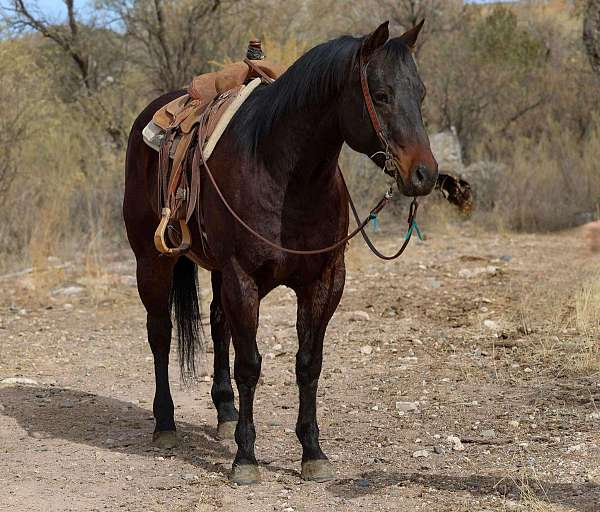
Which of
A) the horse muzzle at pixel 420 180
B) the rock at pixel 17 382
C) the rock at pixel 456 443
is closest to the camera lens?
the horse muzzle at pixel 420 180

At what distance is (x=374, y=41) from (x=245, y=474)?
207 centimetres

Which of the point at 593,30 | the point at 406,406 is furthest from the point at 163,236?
the point at 593,30

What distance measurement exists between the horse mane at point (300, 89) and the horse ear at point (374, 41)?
2.3 inches

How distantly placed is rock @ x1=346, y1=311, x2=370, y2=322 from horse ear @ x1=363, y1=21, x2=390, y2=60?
446 centimetres

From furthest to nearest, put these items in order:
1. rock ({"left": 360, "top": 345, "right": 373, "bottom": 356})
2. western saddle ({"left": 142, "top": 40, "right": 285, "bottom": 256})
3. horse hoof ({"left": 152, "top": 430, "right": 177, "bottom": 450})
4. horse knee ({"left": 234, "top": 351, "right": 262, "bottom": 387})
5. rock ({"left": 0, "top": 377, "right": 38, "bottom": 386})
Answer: rock ({"left": 360, "top": 345, "right": 373, "bottom": 356})
rock ({"left": 0, "top": 377, "right": 38, "bottom": 386})
horse hoof ({"left": 152, "top": 430, "right": 177, "bottom": 450})
western saddle ({"left": 142, "top": 40, "right": 285, "bottom": 256})
horse knee ({"left": 234, "top": 351, "right": 262, "bottom": 387})

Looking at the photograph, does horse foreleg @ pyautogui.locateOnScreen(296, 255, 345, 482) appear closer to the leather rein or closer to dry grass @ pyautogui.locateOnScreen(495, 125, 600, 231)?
the leather rein

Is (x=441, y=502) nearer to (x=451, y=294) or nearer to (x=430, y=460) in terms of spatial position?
(x=430, y=460)

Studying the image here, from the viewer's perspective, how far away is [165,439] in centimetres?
524

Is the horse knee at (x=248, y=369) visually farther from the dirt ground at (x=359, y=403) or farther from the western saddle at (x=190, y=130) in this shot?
the western saddle at (x=190, y=130)

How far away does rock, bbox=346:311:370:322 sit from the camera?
8148mm

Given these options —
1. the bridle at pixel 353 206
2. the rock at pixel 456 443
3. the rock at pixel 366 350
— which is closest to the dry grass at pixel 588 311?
the rock at pixel 366 350

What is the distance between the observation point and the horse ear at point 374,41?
12.6 feet

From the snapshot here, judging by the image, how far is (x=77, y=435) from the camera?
5426mm

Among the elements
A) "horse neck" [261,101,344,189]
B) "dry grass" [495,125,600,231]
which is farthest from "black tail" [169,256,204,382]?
"dry grass" [495,125,600,231]
